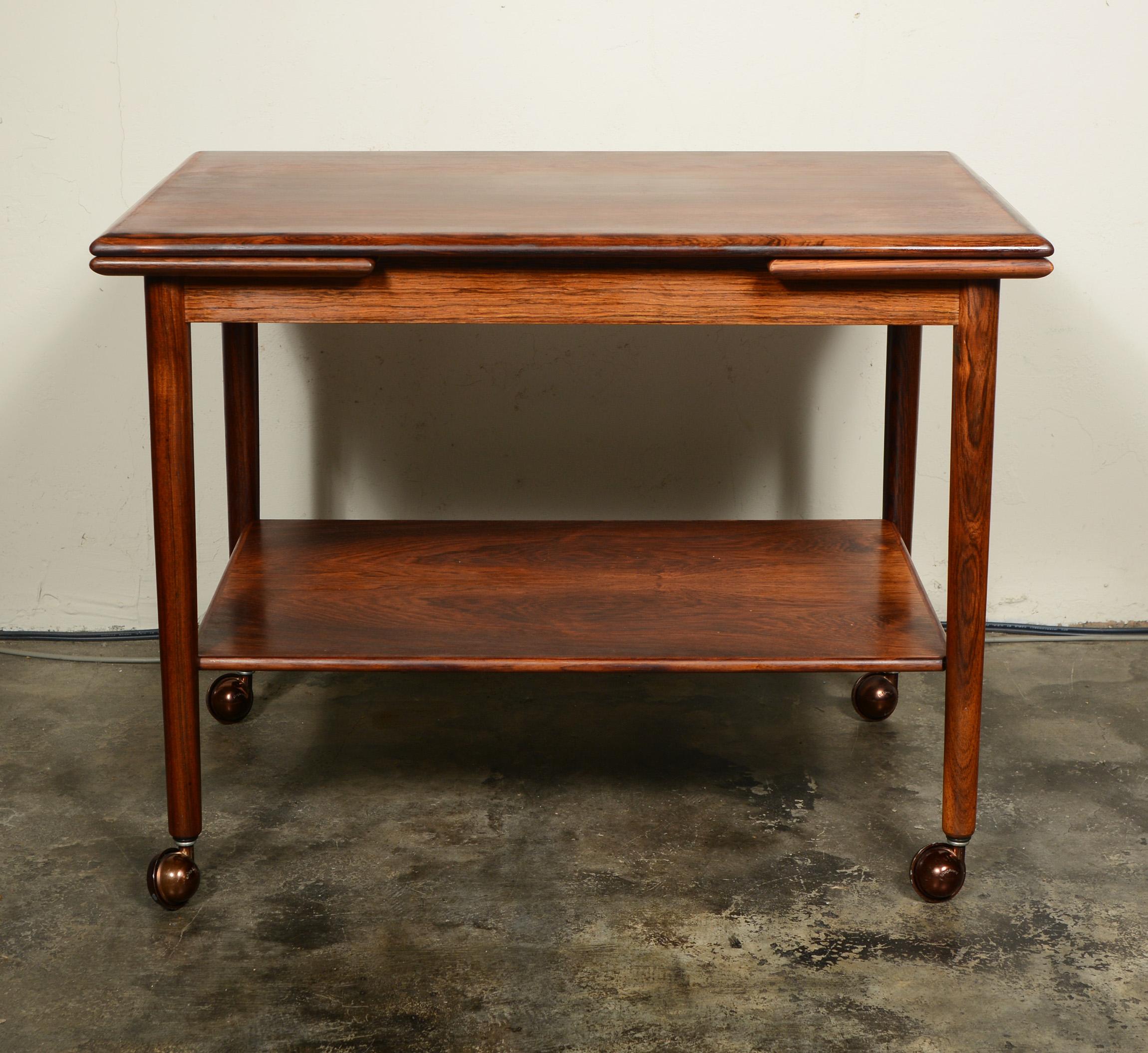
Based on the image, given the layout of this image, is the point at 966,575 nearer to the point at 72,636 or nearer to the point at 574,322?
the point at 574,322

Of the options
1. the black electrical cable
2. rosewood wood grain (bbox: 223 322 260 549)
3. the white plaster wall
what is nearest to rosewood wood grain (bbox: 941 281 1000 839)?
the white plaster wall

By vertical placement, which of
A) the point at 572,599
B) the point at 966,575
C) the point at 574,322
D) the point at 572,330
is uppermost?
the point at 574,322

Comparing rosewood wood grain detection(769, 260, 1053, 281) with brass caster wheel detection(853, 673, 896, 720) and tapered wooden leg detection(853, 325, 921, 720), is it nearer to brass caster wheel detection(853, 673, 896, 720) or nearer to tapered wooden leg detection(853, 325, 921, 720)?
tapered wooden leg detection(853, 325, 921, 720)

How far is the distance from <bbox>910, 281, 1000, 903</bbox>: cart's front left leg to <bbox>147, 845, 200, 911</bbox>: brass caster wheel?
970mm

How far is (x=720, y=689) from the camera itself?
246 centimetres

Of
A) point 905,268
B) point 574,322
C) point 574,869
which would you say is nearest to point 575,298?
Answer: point 574,322

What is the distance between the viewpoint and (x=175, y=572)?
1728 mm

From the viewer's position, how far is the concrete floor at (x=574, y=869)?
161 centimetres

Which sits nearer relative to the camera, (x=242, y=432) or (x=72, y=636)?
(x=242, y=432)

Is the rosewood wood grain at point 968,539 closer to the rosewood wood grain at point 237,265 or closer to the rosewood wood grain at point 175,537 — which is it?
the rosewood wood grain at point 237,265

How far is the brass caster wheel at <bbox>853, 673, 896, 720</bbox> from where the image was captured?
2.34 meters

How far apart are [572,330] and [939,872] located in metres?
1.24

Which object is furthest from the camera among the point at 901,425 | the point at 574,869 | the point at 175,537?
the point at 901,425

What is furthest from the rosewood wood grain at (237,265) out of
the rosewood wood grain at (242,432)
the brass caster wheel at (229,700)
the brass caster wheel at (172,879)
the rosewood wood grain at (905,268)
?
the brass caster wheel at (229,700)
